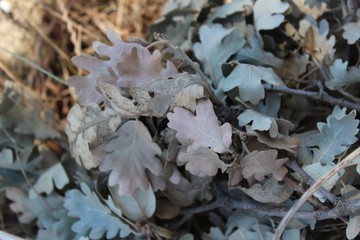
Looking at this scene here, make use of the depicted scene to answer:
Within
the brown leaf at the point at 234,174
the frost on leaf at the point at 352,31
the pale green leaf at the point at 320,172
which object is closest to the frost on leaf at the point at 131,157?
the brown leaf at the point at 234,174

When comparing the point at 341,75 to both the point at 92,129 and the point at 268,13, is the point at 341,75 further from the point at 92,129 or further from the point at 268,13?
the point at 92,129

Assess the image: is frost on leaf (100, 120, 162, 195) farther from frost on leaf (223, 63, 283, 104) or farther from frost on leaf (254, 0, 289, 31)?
frost on leaf (254, 0, 289, 31)

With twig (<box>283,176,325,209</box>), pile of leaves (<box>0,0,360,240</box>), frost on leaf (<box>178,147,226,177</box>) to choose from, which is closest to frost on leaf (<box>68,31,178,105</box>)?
pile of leaves (<box>0,0,360,240</box>)

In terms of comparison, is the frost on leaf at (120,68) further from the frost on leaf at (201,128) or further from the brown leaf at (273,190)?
the brown leaf at (273,190)

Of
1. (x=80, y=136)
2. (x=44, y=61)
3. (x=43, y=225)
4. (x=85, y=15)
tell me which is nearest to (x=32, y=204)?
(x=43, y=225)

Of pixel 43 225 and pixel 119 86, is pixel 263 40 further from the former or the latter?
pixel 43 225

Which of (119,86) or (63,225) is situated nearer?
(119,86)

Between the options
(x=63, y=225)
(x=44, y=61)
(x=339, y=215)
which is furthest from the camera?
(x=44, y=61)
